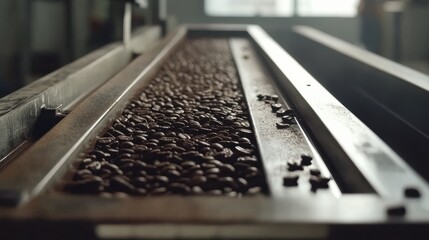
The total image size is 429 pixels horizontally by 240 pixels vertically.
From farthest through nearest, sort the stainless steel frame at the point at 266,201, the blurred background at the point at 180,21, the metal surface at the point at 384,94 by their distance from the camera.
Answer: the blurred background at the point at 180,21 → the metal surface at the point at 384,94 → the stainless steel frame at the point at 266,201

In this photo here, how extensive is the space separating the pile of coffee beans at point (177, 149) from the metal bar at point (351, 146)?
0.21 metres

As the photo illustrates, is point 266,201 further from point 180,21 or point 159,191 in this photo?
point 180,21

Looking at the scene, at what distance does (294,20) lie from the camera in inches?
408

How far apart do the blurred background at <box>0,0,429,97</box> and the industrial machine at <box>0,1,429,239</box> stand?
168 cm

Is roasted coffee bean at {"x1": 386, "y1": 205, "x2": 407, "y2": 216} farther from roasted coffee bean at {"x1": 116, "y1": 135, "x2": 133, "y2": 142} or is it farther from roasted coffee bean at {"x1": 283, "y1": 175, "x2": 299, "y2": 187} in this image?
roasted coffee bean at {"x1": 116, "y1": 135, "x2": 133, "y2": 142}

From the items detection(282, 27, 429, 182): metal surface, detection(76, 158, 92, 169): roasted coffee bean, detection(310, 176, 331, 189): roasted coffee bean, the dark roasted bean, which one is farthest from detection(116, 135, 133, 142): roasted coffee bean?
detection(282, 27, 429, 182): metal surface

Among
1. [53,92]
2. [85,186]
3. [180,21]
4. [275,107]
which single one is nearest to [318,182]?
[85,186]

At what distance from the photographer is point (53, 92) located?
2289 mm

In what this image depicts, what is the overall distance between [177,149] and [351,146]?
1.69 feet

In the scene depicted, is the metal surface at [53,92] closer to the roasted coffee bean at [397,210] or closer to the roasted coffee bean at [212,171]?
the roasted coffee bean at [212,171]

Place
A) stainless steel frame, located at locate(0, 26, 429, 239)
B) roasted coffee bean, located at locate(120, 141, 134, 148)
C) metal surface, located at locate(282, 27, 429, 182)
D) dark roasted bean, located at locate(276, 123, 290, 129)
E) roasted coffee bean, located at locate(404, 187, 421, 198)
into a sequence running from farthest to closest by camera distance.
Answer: metal surface, located at locate(282, 27, 429, 182)
dark roasted bean, located at locate(276, 123, 290, 129)
roasted coffee bean, located at locate(120, 141, 134, 148)
roasted coffee bean, located at locate(404, 187, 421, 198)
stainless steel frame, located at locate(0, 26, 429, 239)

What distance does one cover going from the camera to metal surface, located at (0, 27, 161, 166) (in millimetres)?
1834

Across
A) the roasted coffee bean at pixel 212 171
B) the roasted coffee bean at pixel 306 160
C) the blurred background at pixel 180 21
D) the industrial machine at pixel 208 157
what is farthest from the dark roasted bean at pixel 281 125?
the blurred background at pixel 180 21

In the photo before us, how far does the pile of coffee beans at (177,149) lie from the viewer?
138 cm
